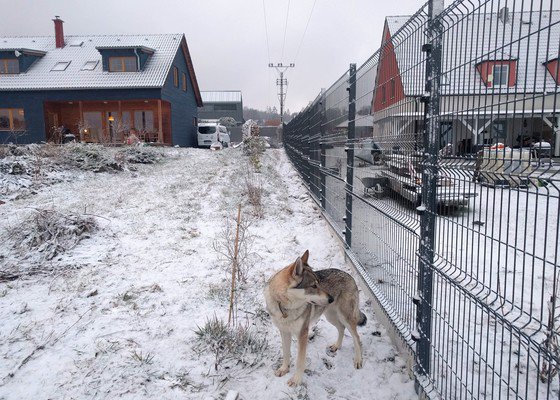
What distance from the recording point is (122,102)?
88.5 ft

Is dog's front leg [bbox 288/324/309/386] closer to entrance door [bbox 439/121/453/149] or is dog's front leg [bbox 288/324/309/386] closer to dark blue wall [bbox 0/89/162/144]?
entrance door [bbox 439/121/453/149]

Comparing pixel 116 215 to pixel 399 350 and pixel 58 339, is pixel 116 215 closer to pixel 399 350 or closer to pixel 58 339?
pixel 58 339

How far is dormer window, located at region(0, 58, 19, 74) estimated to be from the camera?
26.7 m

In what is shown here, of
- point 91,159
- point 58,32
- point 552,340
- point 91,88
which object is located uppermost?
point 58,32

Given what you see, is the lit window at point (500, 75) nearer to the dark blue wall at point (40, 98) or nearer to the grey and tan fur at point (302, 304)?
the grey and tan fur at point (302, 304)

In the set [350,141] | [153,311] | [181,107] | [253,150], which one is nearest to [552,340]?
[350,141]

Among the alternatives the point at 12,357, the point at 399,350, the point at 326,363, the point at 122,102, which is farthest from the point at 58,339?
the point at 122,102

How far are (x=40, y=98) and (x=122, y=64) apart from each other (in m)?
5.66

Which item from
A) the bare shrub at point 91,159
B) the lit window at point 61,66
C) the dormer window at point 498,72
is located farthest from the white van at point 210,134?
the dormer window at point 498,72

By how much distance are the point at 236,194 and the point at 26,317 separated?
6.67 meters

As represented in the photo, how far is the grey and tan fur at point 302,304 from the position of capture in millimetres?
3158

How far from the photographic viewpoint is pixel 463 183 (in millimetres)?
2105

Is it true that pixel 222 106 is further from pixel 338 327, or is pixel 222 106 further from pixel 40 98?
pixel 338 327

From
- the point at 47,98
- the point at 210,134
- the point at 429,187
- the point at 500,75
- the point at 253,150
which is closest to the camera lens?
the point at 500,75
